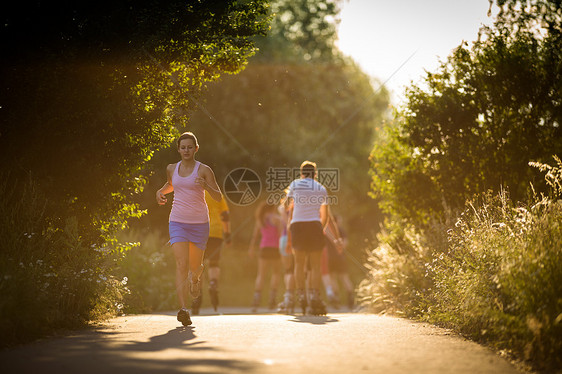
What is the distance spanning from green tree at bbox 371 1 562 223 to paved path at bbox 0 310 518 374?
478 cm

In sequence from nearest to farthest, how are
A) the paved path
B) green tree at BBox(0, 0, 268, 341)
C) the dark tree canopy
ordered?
the paved path < green tree at BBox(0, 0, 268, 341) < the dark tree canopy

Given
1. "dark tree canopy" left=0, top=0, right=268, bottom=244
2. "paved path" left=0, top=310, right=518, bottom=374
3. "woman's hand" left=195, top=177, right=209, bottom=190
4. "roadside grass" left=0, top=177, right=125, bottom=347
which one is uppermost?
"dark tree canopy" left=0, top=0, right=268, bottom=244

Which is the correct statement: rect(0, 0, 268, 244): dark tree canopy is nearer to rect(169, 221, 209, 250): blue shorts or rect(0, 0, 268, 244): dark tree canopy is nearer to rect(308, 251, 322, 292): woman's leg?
rect(169, 221, 209, 250): blue shorts

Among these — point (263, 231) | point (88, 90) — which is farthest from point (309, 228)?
point (263, 231)

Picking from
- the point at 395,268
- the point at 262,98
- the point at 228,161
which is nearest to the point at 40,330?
the point at 395,268

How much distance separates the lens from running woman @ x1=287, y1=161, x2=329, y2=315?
39.7ft

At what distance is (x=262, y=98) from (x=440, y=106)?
15.4 meters

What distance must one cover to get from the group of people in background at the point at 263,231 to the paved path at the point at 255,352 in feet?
4.12

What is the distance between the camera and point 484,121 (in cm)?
1304

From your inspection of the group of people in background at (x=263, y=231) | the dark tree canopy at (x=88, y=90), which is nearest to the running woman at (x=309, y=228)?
the group of people in background at (x=263, y=231)

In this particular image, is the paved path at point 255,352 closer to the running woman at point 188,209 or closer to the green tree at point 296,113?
the running woman at point 188,209

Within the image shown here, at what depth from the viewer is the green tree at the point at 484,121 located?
497 inches

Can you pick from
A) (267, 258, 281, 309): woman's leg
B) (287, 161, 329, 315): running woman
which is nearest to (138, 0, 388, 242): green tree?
(267, 258, 281, 309): woman's leg

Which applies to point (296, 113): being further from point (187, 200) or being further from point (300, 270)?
point (187, 200)
